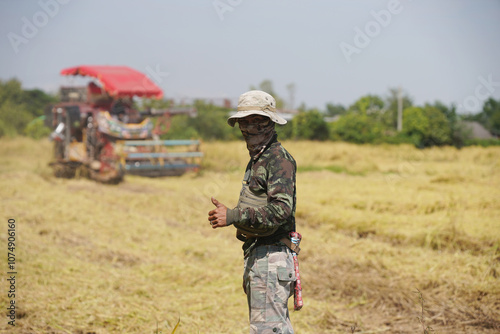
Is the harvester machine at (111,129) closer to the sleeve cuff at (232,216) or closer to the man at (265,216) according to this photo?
the man at (265,216)

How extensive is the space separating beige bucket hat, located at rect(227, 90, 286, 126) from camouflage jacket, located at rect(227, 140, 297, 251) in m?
0.19

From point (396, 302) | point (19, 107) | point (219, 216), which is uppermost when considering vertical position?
point (19, 107)

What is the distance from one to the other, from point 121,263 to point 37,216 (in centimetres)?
276

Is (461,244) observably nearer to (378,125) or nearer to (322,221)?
(322,221)

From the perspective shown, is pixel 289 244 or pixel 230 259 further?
pixel 230 259

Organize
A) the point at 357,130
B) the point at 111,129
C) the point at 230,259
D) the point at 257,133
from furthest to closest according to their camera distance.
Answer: the point at 357,130 < the point at 111,129 < the point at 230,259 < the point at 257,133

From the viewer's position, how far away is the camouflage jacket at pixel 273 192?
2.89 m

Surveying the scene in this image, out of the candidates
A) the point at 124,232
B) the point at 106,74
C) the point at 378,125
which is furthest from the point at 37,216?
the point at 378,125

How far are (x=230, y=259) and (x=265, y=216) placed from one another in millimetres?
3938

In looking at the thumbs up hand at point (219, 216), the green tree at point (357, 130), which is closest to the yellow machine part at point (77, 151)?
the thumbs up hand at point (219, 216)

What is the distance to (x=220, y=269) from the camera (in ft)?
20.8

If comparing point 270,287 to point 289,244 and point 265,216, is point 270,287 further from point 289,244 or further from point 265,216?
point 265,216

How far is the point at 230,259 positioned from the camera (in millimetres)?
6707

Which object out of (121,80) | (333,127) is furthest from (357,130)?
(121,80)
